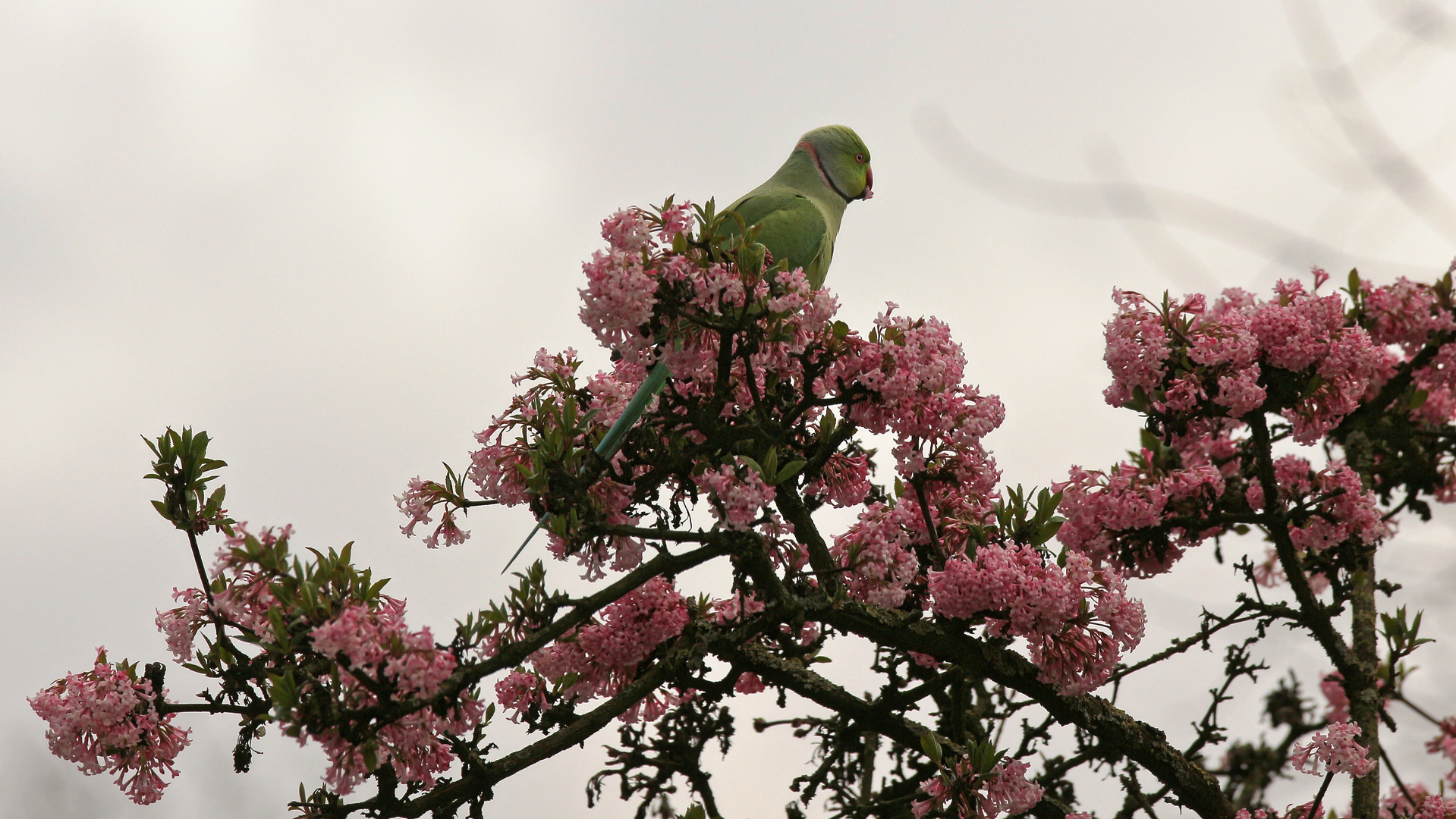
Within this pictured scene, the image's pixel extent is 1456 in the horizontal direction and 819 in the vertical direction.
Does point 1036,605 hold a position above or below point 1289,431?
below

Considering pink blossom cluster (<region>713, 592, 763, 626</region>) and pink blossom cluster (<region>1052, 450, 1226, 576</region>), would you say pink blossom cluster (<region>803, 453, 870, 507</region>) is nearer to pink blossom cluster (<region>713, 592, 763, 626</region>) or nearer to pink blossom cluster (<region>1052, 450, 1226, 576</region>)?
pink blossom cluster (<region>713, 592, 763, 626</region>)

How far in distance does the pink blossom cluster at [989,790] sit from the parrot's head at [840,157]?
3.28 metres

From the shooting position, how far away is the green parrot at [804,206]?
3.35 meters

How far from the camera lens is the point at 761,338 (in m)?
2.94

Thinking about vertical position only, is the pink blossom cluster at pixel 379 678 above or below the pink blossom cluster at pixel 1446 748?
above

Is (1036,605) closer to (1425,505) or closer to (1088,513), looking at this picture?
(1088,513)

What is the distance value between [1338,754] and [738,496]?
2432 millimetres

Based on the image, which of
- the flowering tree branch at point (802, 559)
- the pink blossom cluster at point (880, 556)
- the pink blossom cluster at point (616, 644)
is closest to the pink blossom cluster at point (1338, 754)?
the flowering tree branch at point (802, 559)

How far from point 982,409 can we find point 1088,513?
0.89 m

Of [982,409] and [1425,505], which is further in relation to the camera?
[1425,505]

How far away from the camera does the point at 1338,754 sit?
12.2 feet

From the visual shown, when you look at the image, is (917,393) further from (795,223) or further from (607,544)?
(795,223)

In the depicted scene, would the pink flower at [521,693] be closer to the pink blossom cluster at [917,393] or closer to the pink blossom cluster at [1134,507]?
the pink blossom cluster at [917,393]

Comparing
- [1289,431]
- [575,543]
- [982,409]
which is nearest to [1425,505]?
[1289,431]
